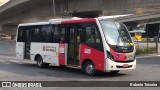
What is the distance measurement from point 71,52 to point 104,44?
8.32 feet

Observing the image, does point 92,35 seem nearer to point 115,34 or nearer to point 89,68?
point 115,34

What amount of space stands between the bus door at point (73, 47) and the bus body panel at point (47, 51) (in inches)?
49.5

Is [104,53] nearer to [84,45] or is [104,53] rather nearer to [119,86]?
[84,45]

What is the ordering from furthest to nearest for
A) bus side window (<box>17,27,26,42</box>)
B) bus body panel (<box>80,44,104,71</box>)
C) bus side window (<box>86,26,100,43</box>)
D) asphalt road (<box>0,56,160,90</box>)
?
bus side window (<box>17,27,26,42</box>) → bus side window (<box>86,26,100,43</box>) → bus body panel (<box>80,44,104,71</box>) → asphalt road (<box>0,56,160,90</box>)

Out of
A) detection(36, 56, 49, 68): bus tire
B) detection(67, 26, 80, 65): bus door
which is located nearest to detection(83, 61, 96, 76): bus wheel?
detection(67, 26, 80, 65): bus door

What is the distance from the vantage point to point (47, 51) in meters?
18.8

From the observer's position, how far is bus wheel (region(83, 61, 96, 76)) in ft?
50.1

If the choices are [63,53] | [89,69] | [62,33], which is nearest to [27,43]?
[62,33]

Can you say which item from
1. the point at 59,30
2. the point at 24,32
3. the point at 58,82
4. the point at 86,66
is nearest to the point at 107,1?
the point at 24,32

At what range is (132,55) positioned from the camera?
15305mm

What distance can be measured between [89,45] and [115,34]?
1303 millimetres

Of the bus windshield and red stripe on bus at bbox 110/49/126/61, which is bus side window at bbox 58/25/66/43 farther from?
red stripe on bus at bbox 110/49/126/61

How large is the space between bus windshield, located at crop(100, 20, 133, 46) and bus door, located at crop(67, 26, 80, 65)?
1755mm

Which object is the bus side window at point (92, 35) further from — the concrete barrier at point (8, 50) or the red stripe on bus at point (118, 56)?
the concrete barrier at point (8, 50)
